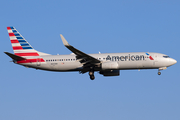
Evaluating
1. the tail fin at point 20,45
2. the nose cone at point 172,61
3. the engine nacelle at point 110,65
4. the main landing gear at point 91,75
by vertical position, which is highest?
the tail fin at point 20,45

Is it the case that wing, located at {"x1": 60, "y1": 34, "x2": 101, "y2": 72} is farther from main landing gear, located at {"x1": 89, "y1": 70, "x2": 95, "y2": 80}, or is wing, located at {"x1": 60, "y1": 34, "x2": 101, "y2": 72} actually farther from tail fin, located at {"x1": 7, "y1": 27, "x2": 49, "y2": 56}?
tail fin, located at {"x1": 7, "y1": 27, "x2": 49, "y2": 56}

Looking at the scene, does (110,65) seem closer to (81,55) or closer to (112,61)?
(112,61)

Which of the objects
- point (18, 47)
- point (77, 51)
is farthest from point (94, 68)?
point (18, 47)

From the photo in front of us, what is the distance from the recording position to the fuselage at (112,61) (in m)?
51.0

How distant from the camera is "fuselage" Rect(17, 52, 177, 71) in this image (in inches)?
2009

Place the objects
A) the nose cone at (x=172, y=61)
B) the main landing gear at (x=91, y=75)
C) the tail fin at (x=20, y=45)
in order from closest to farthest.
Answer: the main landing gear at (x=91, y=75) → the nose cone at (x=172, y=61) → the tail fin at (x=20, y=45)

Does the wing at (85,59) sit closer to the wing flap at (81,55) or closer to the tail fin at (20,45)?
the wing flap at (81,55)

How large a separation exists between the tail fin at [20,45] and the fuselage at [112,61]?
6.20 ft

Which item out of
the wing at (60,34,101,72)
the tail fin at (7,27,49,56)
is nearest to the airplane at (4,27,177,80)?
the wing at (60,34,101,72)

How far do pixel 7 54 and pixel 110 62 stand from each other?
16.0 m

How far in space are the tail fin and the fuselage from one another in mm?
1891

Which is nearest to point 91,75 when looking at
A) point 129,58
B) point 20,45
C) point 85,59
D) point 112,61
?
point 85,59

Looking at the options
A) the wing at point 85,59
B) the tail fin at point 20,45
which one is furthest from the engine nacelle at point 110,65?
the tail fin at point 20,45

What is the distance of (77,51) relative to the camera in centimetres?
4800
